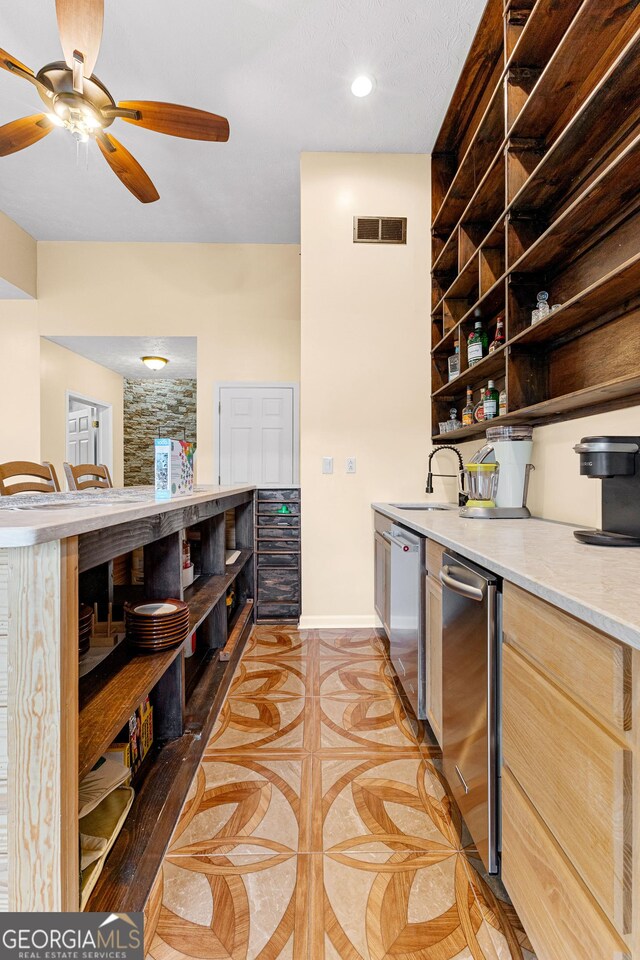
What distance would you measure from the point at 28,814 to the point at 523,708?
0.91m

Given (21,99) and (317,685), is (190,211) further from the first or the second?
(317,685)

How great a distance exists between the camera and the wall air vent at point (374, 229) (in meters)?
3.18

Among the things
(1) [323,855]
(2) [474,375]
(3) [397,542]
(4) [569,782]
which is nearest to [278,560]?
(3) [397,542]

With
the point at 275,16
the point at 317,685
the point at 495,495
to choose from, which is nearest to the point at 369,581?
the point at 317,685

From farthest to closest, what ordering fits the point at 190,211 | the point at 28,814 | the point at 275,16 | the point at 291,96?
the point at 190,211 → the point at 291,96 → the point at 275,16 → the point at 28,814

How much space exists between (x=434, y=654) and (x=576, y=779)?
2.99ft

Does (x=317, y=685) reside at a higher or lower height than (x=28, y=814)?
lower

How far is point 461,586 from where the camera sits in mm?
1175

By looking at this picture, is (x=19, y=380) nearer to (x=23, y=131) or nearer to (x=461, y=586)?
(x=23, y=131)

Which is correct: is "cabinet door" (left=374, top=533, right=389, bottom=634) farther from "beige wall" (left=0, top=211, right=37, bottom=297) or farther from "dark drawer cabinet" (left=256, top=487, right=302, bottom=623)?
"beige wall" (left=0, top=211, right=37, bottom=297)

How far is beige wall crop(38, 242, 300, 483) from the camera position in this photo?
4.58 meters

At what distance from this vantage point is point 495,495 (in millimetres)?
2105

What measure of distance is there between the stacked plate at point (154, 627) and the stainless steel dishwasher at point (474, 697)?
861 mm

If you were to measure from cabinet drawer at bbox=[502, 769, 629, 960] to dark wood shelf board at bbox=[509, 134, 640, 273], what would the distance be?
5.15ft
